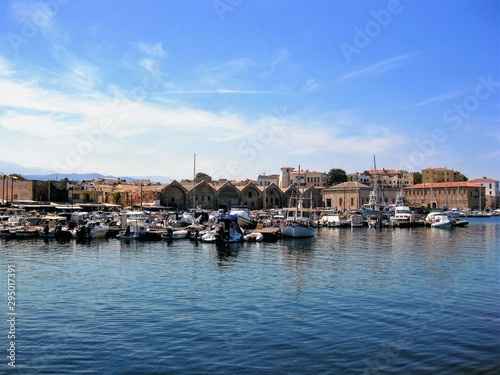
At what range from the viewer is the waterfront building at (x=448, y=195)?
121 metres

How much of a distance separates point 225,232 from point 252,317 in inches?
1004

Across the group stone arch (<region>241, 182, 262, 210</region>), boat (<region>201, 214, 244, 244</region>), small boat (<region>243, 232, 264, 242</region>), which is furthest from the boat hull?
stone arch (<region>241, 182, 262, 210</region>)

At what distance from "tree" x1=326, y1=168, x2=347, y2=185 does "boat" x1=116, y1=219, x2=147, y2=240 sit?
9189 centimetres

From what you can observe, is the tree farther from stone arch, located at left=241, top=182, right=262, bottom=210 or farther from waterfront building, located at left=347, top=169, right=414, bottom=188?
stone arch, located at left=241, top=182, right=262, bottom=210

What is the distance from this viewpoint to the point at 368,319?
1505 cm

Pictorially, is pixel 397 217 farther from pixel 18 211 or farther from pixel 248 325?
pixel 248 325

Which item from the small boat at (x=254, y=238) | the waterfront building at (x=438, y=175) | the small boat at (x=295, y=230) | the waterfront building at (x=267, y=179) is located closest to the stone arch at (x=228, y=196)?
the waterfront building at (x=267, y=179)

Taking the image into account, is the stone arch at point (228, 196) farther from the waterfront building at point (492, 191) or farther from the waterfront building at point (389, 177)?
the waterfront building at point (492, 191)

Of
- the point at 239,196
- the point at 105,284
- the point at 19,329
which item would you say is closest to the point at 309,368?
the point at 19,329

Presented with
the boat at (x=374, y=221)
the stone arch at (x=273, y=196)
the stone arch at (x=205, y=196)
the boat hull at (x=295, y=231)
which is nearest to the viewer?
the boat hull at (x=295, y=231)

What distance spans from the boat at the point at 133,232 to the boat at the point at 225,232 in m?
5.63

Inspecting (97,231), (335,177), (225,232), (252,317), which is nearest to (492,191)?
(335,177)

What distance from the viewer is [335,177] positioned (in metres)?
131

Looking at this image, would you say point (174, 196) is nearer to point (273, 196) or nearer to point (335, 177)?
point (273, 196)
